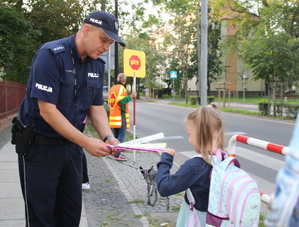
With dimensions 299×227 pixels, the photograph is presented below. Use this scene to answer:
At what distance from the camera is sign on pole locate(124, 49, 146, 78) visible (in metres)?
7.49

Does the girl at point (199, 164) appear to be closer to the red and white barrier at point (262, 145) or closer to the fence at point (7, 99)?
the red and white barrier at point (262, 145)

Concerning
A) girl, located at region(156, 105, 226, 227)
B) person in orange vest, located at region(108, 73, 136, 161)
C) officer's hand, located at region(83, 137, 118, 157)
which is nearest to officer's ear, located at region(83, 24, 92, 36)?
officer's hand, located at region(83, 137, 118, 157)

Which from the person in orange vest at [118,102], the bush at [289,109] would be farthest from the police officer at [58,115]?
the bush at [289,109]

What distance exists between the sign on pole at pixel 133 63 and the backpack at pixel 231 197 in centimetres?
572

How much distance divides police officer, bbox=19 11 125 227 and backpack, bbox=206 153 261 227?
0.82 m

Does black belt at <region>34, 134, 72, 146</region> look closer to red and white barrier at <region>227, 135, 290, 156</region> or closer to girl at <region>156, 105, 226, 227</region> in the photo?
girl at <region>156, 105, 226, 227</region>

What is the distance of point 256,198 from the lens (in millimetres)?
1818

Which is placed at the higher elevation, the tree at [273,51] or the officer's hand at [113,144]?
Answer: the tree at [273,51]

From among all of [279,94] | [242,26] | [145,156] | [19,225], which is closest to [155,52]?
[242,26]

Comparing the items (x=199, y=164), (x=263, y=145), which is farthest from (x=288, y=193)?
(x=263, y=145)

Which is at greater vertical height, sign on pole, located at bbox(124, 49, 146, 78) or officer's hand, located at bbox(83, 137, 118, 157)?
sign on pole, located at bbox(124, 49, 146, 78)

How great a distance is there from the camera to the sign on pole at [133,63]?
7.49 metres

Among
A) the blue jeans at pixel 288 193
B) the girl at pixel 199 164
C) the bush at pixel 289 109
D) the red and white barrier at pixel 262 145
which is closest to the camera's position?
the blue jeans at pixel 288 193

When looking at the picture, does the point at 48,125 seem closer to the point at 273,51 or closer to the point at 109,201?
the point at 109,201
